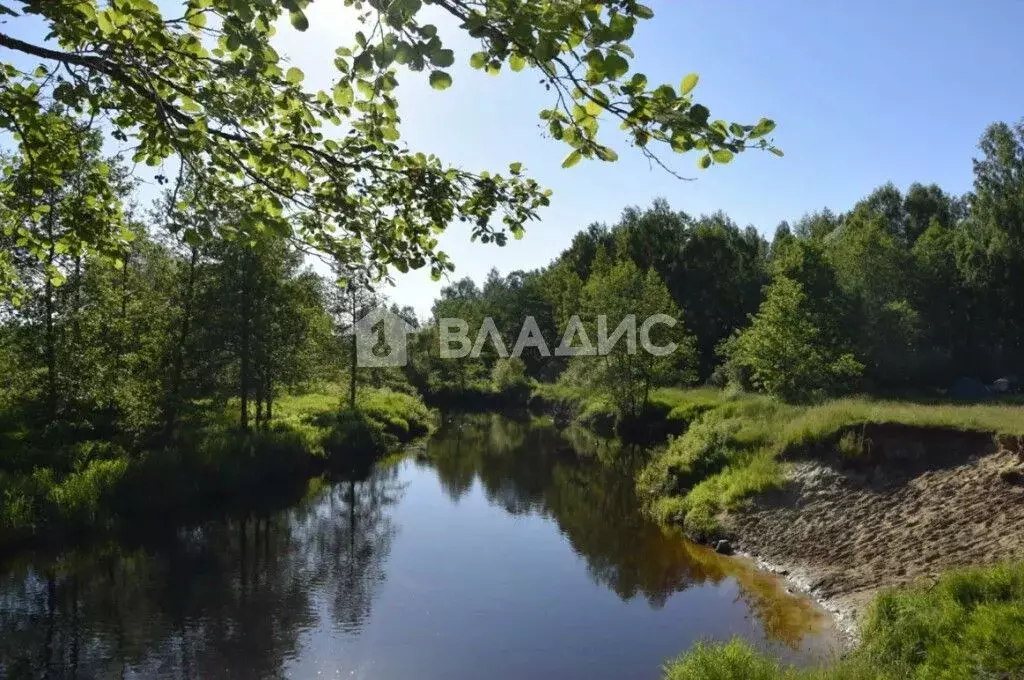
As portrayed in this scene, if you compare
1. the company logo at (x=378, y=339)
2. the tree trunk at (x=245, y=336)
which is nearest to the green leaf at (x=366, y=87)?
the tree trunk at (x=245, y=336)

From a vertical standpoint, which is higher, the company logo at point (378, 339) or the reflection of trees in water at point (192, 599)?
the company logo at point (378, 339)

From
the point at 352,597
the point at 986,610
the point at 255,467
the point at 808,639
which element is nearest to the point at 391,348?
the point at 255,467

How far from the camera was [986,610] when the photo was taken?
8195 mm

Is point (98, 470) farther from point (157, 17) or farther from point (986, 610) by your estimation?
point (986, 610)

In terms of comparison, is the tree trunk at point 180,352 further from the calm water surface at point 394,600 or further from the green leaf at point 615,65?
the green leaf at point 615,65

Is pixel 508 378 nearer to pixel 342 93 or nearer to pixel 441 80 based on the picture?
pixel 342 93

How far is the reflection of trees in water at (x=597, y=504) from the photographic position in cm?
1398

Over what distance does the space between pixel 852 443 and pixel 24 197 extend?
17.0 m

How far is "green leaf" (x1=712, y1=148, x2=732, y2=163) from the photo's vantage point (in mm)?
3088

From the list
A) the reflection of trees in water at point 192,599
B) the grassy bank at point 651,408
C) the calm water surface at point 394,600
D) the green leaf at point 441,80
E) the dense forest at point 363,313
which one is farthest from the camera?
the grassy bank at point 651,408

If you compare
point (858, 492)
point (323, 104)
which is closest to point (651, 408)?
point (858, 492)

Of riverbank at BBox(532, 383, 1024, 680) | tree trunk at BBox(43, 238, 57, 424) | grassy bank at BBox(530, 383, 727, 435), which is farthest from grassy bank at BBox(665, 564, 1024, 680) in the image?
grassy bank at BBox(530, 383, 727, 435)

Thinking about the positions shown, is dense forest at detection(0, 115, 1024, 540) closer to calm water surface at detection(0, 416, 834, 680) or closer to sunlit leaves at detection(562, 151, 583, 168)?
sunlit leaves at detection(562, 151, 583, 168)

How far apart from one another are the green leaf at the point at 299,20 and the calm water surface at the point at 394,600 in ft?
31.8
